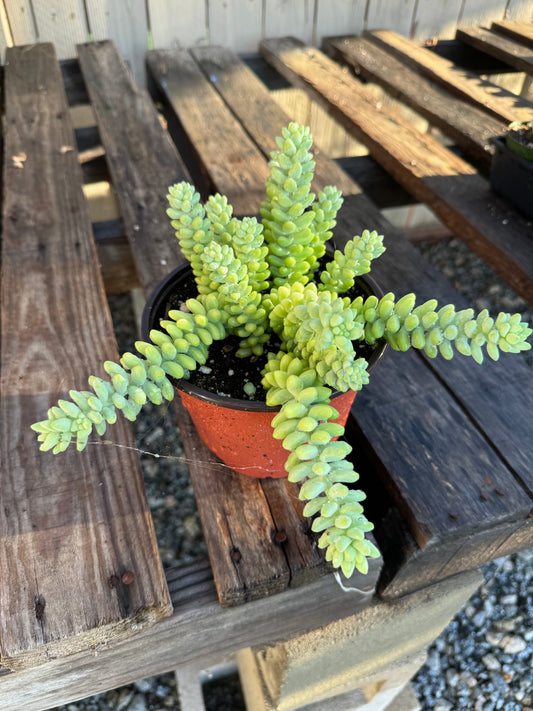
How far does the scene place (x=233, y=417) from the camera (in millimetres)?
708

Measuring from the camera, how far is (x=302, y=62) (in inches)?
76.0

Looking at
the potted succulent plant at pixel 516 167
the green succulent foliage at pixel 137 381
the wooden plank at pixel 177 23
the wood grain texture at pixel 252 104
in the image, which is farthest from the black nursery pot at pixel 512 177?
the wooden plank at pixel 177 23

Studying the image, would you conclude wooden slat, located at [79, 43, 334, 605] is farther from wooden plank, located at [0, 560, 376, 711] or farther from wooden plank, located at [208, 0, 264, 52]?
wooden plank, located at [208, 0, 264, 52]

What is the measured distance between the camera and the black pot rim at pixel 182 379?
66 centimetres

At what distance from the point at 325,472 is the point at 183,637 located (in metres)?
0.48

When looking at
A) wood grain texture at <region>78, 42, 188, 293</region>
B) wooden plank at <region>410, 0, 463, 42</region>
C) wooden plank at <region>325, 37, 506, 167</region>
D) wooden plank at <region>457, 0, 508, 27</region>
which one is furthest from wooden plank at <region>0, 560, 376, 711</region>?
wooden plank at <region>457, 0, 508, 27</region>

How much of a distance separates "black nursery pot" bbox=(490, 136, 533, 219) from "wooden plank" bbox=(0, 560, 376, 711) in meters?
0.95

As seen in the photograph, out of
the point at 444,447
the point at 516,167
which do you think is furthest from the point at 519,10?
the point at 444,447

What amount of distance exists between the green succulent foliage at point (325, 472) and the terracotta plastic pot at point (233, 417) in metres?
0.08

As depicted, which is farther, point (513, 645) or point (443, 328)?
point (513, 645)

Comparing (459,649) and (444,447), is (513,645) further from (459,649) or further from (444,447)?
(444,447)

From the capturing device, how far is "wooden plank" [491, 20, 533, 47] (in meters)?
2.06

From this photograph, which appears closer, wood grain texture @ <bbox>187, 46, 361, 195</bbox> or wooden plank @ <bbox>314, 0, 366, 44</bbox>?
wood grain texture @ <bbox>187, 46, 361, 195</bbox>

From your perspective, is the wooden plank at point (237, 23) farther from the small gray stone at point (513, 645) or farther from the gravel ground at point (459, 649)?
the small gray stone at point (513, 645)
